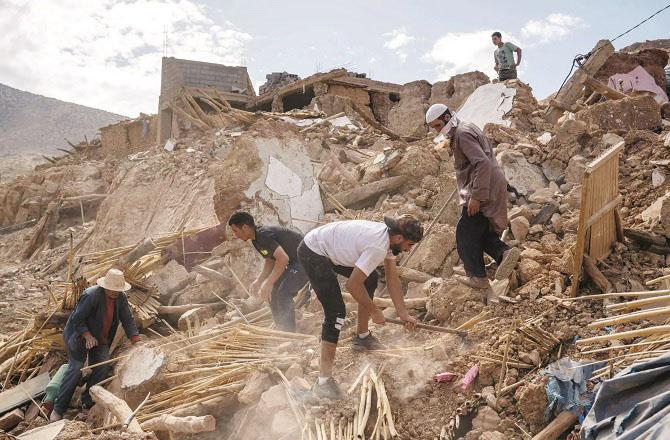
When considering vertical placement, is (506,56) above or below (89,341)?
above

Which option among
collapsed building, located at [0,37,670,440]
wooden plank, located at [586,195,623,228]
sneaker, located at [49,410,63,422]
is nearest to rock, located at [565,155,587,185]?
collapsed building, located at [0,37,670,440]

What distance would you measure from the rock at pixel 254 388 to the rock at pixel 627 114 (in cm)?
513

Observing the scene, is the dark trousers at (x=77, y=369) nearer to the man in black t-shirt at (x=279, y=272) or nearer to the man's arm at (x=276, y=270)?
the man in black t-shirt at (x=279, y=272)

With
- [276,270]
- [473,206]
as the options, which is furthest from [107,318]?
[473,206]

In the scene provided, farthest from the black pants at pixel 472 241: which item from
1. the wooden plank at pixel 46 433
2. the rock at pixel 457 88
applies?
the rock at pixel 457 88

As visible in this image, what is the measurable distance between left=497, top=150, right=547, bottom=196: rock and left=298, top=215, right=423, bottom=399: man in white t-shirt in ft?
9.34

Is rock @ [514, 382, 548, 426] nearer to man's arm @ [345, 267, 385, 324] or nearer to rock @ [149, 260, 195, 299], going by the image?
man's arm @ [345, 267, 385, 324]

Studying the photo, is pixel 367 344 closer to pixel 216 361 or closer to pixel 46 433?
pixel 216 361

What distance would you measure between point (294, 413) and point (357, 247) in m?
1.20

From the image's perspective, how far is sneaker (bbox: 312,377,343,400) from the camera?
12.7 feet

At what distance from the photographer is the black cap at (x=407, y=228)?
361cm

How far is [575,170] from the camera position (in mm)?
6238

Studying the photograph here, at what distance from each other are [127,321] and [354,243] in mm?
3030

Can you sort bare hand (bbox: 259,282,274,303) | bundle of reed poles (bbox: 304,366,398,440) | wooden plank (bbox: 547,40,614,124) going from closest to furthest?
bundle of reed poles (bbox: 304,366,398,440) → bare hand (bbox: 259,282,274,303) → wooden plank (bbox: 547,40,614,124)
